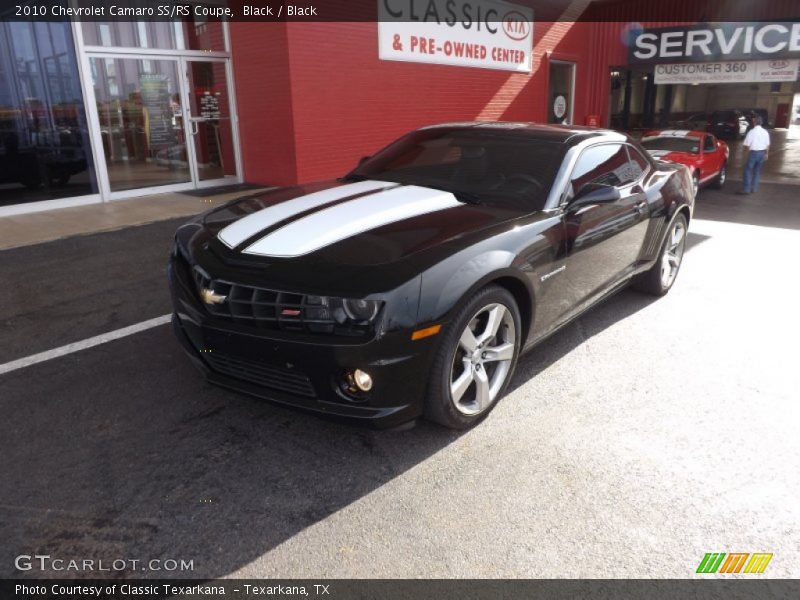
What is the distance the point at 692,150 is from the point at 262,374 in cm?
1120

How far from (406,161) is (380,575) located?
117 inches

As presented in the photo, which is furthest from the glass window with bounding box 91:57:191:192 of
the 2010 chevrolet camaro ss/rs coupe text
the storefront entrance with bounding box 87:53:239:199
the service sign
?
the 2010 chevrolet camaro ss/rs coupe text

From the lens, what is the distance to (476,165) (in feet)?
13.0

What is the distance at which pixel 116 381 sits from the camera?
144 inches

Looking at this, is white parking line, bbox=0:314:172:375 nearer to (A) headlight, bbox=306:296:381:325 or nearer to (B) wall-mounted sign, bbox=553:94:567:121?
(A) headlight, bbox=306:296:381:325

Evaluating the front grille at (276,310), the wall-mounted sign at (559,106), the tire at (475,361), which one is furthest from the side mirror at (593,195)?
the wall-mounted sign at (559,106)

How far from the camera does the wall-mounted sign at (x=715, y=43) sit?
16234 millimetres

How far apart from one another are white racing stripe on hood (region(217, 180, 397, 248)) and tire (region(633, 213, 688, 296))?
2386 millimetres

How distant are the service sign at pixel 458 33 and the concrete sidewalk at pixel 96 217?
16.0 ft

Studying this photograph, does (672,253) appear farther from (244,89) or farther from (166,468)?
(244,89)

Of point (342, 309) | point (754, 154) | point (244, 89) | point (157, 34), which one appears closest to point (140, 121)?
point (157, 34)

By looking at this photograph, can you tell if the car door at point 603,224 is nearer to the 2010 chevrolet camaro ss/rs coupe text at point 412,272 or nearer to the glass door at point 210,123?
the 2010 chevrolet camaro ss/rs coupe text at point 412,272

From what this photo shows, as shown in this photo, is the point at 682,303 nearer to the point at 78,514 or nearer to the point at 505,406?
the point at 505,406

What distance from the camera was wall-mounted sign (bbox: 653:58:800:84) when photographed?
659 inches
